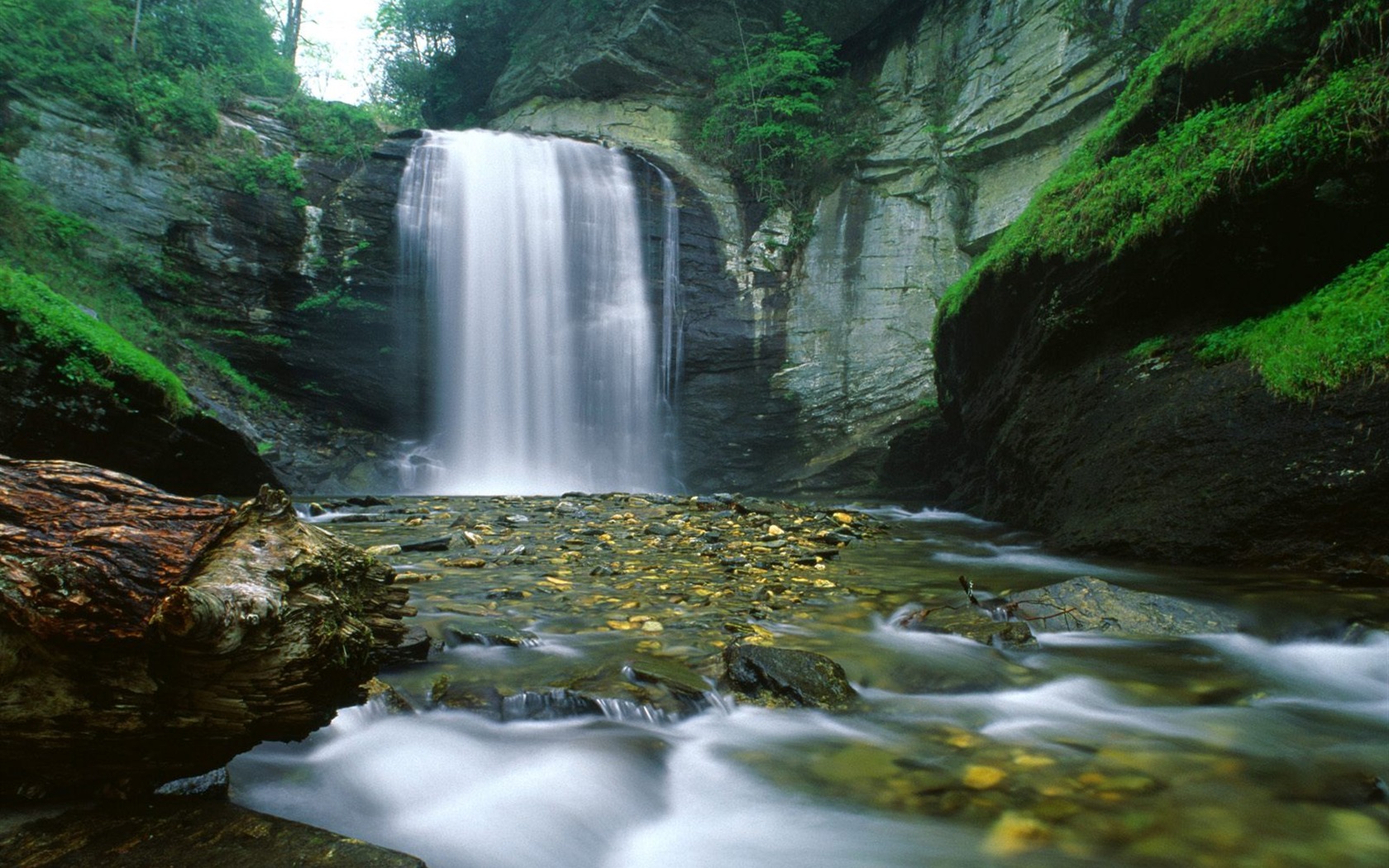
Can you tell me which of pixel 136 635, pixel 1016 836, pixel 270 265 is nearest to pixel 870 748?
Answer: pixel 1016 836

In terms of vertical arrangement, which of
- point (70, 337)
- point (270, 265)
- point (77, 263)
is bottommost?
point (70, 337)

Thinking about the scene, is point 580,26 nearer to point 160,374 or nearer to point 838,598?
point 160,374

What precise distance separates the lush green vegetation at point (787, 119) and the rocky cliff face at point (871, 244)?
26.3 inches

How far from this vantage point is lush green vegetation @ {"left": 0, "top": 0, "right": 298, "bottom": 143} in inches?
500

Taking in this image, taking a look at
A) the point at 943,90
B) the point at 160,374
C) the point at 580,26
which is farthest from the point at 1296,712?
the point at 580,26

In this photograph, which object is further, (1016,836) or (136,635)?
(1016,836)

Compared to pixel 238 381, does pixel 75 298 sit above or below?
above

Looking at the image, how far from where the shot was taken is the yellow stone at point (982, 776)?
6.55 ft

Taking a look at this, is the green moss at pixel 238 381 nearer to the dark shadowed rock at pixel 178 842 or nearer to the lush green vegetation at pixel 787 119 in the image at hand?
the lush green vegetation at pixel 787 119

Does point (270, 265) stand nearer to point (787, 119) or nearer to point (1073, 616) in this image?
point (787, 119)

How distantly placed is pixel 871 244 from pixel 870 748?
1557cm

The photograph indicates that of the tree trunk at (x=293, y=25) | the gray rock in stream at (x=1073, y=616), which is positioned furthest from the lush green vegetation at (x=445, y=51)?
the gray rock in stream at (x=1073, y=616)

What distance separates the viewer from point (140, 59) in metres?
14.9

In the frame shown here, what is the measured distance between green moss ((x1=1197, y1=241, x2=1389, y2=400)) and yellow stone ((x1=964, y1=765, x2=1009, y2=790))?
153 inches
